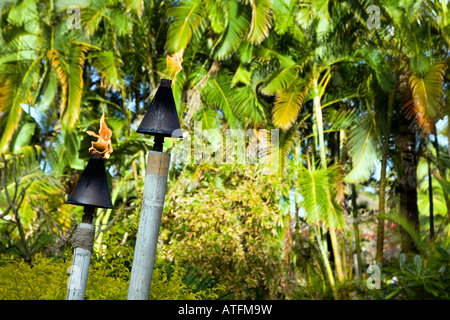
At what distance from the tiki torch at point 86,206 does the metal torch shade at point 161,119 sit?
257 millimetres

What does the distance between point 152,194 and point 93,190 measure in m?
0.35

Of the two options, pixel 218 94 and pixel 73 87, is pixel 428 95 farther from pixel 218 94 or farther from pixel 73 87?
pixel 73 87

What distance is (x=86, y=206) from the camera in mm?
2746

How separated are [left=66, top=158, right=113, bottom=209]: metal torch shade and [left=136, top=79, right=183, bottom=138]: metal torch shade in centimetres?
34

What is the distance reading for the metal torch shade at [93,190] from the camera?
2.70 meters

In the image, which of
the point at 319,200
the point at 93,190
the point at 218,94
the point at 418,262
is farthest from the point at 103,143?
the point at 218,94

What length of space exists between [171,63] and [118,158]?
783cm

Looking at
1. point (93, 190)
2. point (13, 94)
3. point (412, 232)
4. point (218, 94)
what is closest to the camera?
point (93, 190)

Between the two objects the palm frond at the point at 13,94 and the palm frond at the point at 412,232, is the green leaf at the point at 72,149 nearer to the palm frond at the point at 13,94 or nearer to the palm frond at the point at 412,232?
the palm frond at the point at 13,94

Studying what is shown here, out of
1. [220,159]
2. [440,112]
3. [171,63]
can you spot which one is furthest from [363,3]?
[171,63]

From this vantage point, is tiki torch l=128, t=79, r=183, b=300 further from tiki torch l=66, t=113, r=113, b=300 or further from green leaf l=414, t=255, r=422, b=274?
green leaf l=414, t=255, r=422, b=274

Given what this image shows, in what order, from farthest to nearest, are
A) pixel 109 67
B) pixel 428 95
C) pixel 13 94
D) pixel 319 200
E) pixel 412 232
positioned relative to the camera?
pixel 109 67
pixel 13 94
pixel 319 200
pixel 428 95
pixel 412 232

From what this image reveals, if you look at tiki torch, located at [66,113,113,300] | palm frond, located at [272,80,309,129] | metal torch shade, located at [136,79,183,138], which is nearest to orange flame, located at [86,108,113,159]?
tiki torch, located at [66,113,113,300]
